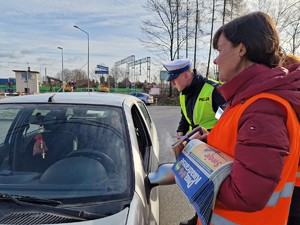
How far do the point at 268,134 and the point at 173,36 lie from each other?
33965mm

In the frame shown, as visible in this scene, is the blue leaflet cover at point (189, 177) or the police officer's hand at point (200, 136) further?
the police officer's hand at point (200, 136)

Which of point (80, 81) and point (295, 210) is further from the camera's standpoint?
point (80, 81)

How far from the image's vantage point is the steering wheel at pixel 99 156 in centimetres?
193

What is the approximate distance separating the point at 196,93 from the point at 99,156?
4.70 ft

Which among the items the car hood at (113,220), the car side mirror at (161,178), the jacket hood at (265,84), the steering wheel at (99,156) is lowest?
the car hood at (113,220)

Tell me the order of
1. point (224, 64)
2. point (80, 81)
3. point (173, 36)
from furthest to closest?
point (80, 81), point (173, 36), point (224, 64)

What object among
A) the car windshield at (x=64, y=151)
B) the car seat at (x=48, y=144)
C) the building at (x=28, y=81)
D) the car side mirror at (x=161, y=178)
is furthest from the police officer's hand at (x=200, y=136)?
the building at (x=28, y=81)

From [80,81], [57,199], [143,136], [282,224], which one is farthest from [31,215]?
[80,81]

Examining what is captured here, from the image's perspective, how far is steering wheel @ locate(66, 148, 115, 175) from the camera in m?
1.93

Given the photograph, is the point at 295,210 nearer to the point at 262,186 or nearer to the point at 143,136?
the point at 262,186

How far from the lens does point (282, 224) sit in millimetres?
1300

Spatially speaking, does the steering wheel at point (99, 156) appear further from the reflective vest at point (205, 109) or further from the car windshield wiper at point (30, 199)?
the reflective vest at point (205, 109)

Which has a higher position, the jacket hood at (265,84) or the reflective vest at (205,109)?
the jacket hood at (265,84)

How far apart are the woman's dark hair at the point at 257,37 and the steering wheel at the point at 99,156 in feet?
3.52
